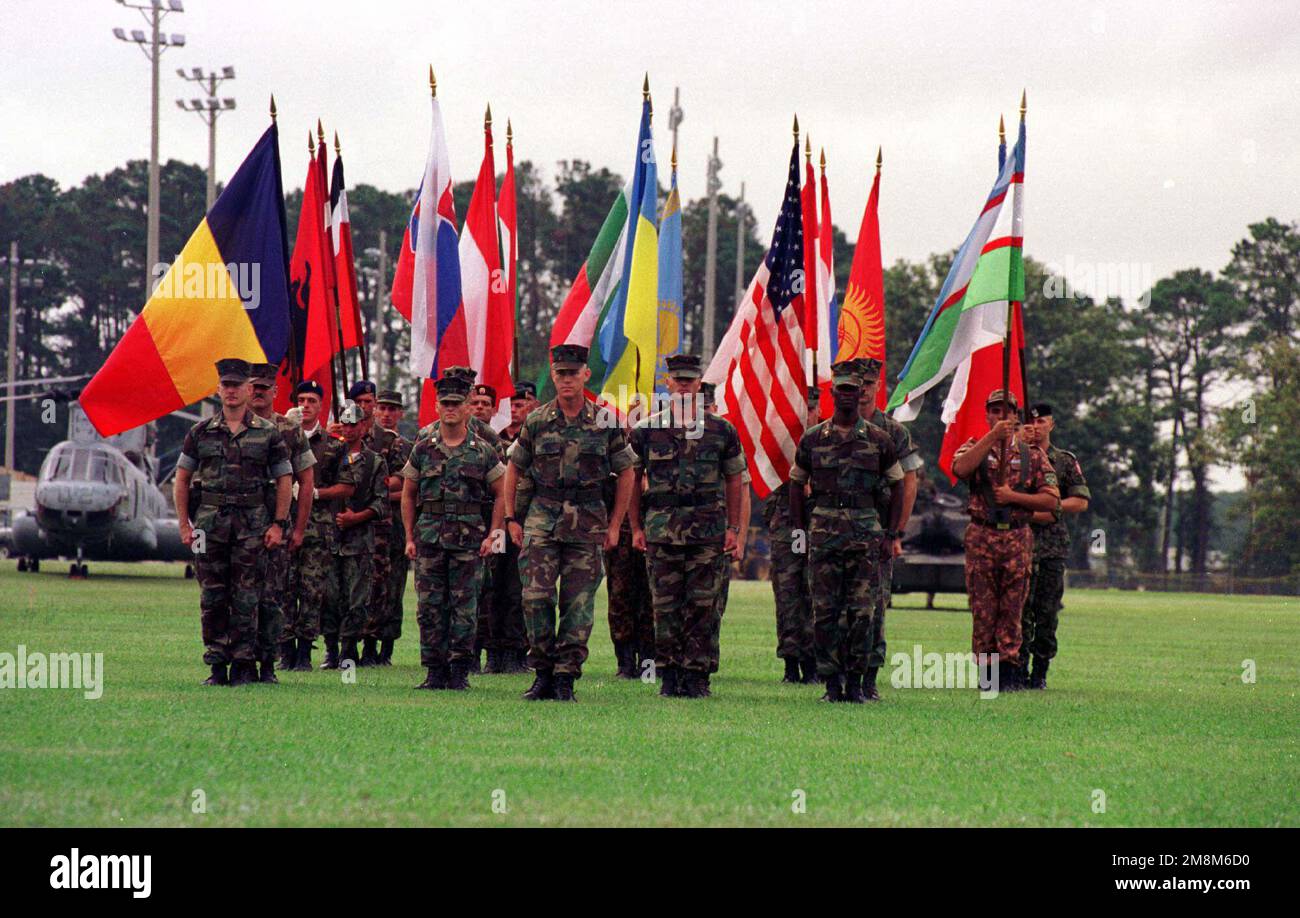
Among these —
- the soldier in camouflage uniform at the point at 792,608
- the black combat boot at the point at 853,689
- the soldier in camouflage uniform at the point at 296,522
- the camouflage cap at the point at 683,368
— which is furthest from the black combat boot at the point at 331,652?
the black combat boot at the point at 853,689

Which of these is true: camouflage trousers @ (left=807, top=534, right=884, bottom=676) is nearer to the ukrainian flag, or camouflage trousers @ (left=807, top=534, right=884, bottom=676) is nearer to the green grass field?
the green grass field

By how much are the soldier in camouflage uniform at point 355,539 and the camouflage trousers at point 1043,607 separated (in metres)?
5.21

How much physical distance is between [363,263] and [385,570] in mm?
78294

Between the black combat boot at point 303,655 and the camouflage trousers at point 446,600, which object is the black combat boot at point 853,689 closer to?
the camouflage trousers at point 446,600

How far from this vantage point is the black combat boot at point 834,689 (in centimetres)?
1288

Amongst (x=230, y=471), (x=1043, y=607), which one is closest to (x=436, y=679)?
(x=230, y=471)

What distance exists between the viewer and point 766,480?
611 inches

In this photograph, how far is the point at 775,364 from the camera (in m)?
15.9

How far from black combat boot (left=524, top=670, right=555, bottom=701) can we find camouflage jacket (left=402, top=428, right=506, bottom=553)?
1.07 meters

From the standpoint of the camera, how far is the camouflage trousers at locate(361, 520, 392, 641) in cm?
1566

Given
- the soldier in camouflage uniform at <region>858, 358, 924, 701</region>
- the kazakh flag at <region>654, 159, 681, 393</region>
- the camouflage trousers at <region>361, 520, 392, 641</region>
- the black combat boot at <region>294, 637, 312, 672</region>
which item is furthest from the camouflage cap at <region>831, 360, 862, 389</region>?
the black combat boot at <region>294, 637, 312, 672</region>

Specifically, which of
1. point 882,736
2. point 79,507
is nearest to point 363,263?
point 79,507

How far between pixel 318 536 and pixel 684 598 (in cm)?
360
